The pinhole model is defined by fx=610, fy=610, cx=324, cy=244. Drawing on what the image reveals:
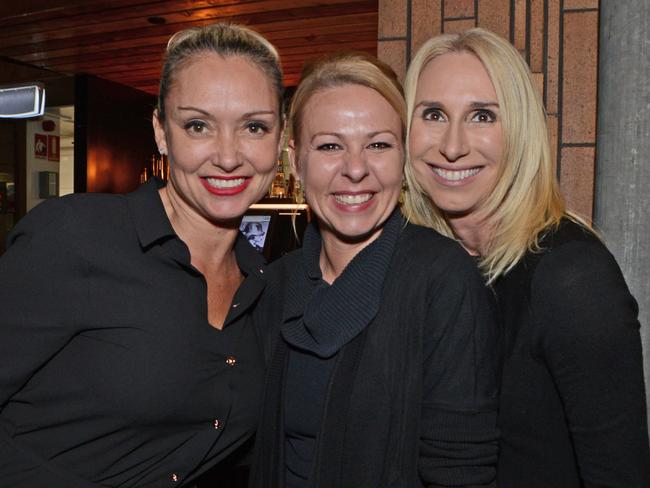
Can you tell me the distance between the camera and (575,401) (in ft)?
4.21

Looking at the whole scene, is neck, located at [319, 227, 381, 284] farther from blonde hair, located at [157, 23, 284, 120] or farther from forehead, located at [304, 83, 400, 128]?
blonde hair, located at [157, 23, 284, 120]

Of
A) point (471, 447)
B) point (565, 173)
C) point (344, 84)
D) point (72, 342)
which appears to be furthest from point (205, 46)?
point (565, 173)

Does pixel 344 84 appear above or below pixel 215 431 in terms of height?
above

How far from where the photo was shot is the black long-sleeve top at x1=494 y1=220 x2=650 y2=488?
1237mm

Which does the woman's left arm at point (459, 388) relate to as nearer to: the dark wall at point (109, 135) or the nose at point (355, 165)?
the nose at point (355, 165)

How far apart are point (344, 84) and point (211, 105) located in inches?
13.5

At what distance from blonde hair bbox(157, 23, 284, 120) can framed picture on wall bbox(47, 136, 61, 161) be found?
7574 mm

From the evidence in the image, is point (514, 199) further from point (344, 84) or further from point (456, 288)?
point (344, 84)

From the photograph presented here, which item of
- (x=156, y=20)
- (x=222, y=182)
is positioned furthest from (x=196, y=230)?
(x=156, y=20)

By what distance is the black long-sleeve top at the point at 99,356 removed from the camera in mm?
1383

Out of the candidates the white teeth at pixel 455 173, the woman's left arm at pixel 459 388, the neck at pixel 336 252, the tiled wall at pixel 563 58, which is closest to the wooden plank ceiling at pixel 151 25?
the tiled wall at pixel 563 58

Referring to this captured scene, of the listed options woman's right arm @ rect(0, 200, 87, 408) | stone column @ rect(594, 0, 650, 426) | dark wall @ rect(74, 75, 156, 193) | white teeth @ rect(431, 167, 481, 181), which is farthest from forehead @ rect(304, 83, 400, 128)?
dark wall @ rect(74, 75, 156, 193)

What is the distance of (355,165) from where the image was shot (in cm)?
153

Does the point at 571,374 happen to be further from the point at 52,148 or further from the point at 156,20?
the point at 52,148
